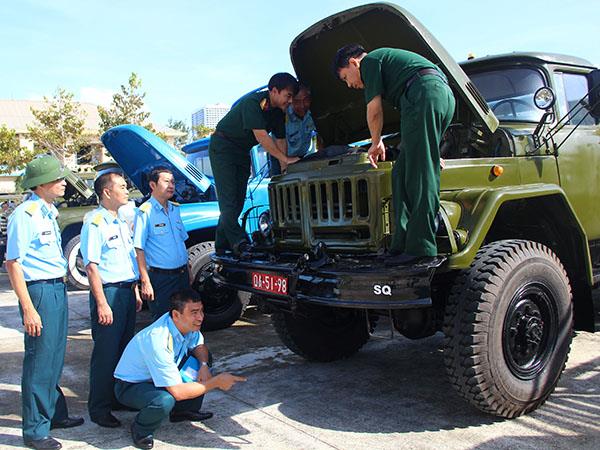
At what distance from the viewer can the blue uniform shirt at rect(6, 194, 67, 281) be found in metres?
3.36

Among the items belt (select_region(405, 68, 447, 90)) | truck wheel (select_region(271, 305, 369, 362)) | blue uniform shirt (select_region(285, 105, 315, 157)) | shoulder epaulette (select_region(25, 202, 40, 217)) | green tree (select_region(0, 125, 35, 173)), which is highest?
green tree (select_region(0, 125, 35, 173))

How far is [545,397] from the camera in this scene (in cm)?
363

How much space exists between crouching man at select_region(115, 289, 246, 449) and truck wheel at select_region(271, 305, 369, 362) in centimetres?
103

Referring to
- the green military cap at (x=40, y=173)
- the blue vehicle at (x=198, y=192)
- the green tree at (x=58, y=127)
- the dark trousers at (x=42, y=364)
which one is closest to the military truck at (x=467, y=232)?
the dark trousers at (x=42, y=364)

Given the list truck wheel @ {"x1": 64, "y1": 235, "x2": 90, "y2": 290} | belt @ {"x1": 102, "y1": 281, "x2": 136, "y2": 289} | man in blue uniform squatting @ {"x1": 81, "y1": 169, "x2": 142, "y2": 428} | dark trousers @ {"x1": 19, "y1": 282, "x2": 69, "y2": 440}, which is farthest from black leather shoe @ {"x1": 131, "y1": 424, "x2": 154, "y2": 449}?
truck wheel @ {"x1": 64, "y1": 235, "x2": 90, "y2": 290}

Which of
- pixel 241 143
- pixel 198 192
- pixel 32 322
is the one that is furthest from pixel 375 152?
pixel 198 192

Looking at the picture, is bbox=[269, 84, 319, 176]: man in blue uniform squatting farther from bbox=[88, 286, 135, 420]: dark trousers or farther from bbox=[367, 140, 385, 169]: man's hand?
bbox=[88, 286, 135, 420]: dark trousers

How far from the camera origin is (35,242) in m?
3.44

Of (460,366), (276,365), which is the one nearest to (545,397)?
(460,366)

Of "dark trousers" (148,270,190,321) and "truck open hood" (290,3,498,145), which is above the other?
"truck open hood" (290,3,498,145)

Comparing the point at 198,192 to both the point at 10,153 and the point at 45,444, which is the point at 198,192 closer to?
the point at 45,444

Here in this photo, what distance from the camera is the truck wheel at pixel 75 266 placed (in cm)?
959

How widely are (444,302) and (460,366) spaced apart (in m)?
0.58

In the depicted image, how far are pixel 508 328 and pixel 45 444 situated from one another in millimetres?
2668
